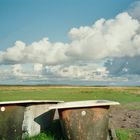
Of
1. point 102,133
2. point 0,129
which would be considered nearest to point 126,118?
point 102,133

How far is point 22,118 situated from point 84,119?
1909 millimetres

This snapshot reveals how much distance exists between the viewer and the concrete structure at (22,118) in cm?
859

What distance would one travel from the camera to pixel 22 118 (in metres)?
8.88

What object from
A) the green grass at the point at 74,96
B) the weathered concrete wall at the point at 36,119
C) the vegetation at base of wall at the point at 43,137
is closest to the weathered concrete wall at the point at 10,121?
the weathered concrete wall at the point at 36,119

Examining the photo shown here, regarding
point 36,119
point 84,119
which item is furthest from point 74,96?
point 84,119

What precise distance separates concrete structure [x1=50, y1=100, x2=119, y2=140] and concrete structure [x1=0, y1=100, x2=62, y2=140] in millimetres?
1263

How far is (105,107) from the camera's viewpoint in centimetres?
809

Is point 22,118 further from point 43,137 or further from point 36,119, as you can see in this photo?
point 43,137

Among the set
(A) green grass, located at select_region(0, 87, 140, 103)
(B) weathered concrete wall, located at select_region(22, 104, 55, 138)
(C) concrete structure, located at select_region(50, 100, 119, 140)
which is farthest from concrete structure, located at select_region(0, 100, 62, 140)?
(A) green grass, located at select_region(0, 87, 140, 103)

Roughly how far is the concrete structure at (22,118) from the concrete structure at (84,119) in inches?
49.7

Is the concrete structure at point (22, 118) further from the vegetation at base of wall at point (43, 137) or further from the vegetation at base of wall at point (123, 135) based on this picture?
the vegetation at base of wall at point (123, 135)

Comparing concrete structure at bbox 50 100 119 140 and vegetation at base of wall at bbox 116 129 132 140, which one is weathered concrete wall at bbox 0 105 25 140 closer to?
concrete structure at bbox 50 100 119 140

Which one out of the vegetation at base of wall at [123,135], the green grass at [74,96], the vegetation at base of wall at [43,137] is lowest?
the green grass at [74,96]

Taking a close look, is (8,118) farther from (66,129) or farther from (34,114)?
(66,129)
